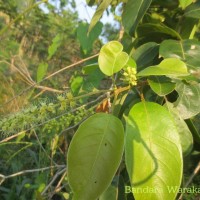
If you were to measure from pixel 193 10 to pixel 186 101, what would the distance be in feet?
0.81

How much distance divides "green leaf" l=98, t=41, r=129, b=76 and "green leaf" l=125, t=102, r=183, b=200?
0.32 ft

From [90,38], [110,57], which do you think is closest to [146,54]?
[110,57]

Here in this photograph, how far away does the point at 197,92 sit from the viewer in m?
0.66

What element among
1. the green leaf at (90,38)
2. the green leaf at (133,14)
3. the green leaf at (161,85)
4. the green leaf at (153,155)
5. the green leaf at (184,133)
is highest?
the green leaf at (133,14)

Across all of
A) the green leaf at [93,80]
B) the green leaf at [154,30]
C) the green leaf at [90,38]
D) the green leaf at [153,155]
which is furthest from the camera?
the green leaf at [90,38]

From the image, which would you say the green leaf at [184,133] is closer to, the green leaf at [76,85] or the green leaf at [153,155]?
the green leaf at [153,155]

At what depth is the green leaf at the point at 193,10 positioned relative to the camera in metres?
0.77

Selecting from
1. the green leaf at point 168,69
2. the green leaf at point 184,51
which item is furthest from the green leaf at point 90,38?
the green leaf at point 168,69

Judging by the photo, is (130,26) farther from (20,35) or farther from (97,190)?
(20,35)

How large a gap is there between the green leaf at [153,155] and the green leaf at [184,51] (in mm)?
177

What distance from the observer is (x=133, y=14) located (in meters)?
0.76

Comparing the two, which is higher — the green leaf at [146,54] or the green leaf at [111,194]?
the green leaf at [146,54]

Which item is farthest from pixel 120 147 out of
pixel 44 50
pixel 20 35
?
pixel 20 35

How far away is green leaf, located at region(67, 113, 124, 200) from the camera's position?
0.52 meters
